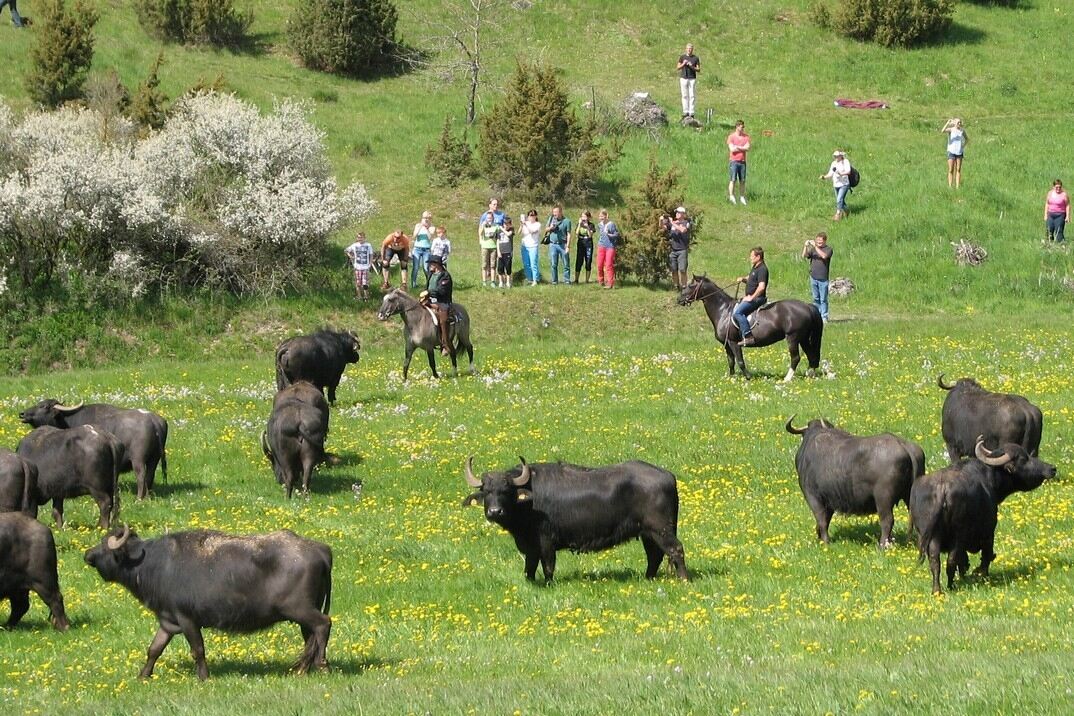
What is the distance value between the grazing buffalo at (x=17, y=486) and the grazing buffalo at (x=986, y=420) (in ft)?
42.9

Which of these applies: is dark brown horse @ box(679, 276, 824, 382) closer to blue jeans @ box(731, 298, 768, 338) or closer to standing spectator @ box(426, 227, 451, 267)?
blue jeans @ box(731, 298, 768, 338)

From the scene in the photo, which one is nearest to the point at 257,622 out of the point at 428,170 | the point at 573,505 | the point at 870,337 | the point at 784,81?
the point at 573,505

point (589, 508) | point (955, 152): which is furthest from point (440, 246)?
point (589, 508)

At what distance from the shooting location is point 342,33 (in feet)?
190

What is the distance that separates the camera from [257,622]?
14.2 metres

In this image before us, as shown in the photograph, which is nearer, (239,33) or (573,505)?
(573,505)

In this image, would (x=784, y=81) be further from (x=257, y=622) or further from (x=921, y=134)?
(x=257, y=622)

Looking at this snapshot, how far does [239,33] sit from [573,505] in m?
46.8

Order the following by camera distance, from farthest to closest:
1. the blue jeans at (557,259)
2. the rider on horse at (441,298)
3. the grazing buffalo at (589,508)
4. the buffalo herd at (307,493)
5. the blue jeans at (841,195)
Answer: the blue jeans at (841,195)
the blue jeans at (557,259)
the rider on horse at (441,298)
the grazing buffalo at (589,508)
the buffalo herd at (307,493)

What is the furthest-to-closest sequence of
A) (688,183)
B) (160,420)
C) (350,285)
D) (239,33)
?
(239,33) → (688,183) → (350,285) → (160,420)

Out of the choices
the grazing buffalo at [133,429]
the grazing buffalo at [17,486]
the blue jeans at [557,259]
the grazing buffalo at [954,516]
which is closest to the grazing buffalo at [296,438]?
the grazing buffalo at [133,429]

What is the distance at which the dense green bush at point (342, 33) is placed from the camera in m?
57.7

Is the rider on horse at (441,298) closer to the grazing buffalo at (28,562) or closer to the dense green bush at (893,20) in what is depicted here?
the grazing buffalo at (28,562)

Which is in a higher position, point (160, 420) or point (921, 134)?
point (921, 134)
